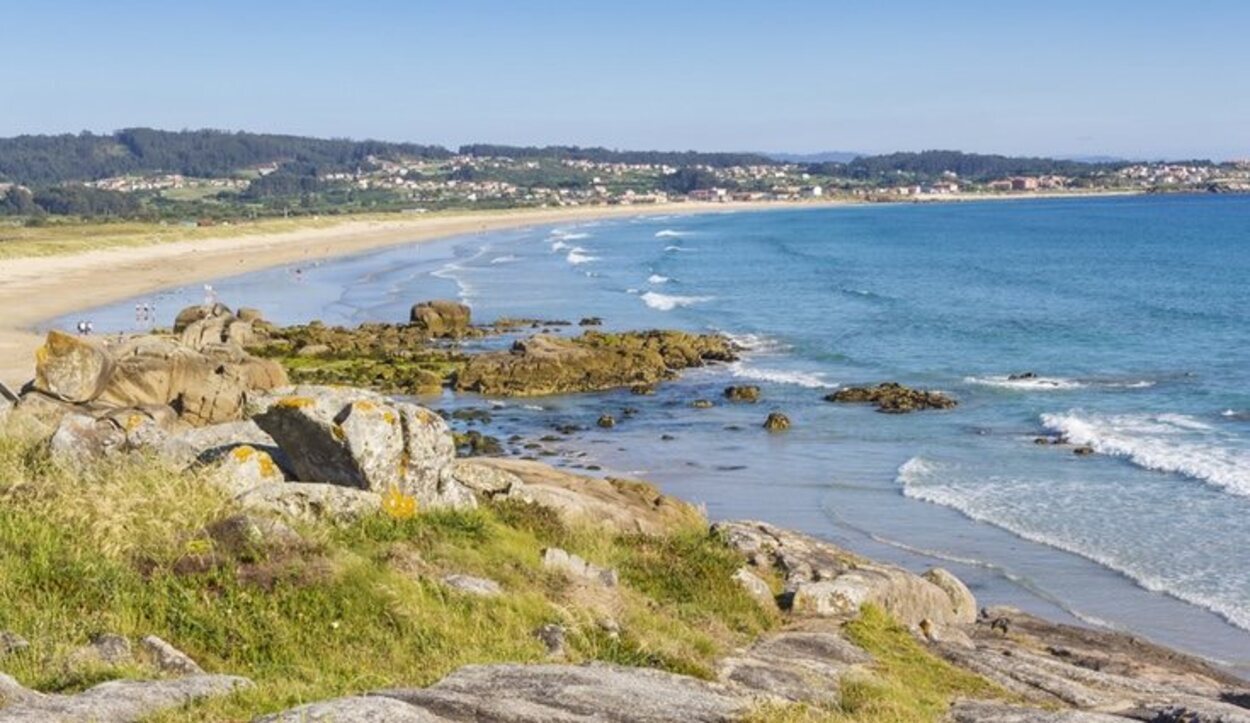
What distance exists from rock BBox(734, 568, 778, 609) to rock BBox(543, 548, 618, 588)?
1791mm

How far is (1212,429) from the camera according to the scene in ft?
120

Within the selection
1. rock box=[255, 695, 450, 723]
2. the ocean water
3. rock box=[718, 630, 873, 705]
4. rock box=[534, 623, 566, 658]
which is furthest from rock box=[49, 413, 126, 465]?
the ocean water

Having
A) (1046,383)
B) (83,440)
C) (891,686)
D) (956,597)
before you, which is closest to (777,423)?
(1046,383)

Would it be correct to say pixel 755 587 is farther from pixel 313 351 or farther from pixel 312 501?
pixel 313 351

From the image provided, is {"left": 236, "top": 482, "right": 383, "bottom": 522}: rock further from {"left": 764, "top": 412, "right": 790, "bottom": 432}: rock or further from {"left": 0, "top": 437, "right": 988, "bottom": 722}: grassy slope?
{"left": 764, "top": 412, "right": 790, "bottom": 432}: rock

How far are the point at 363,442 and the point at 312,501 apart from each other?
0.97 metres

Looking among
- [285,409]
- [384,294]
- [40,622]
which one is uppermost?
[285,409]

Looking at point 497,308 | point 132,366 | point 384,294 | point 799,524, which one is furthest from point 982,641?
point 384,294

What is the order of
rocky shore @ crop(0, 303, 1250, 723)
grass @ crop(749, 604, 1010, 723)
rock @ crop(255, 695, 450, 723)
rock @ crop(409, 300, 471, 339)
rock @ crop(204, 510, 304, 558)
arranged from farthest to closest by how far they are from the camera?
rock @ crop(409, 300, 471, 339) → rock @ crop(204, 510, 304, 558) → grass @ crop(749, 604, 1010, 723) → rocky shore @ crop(0, 303, 1250, 723) → rock @ crop(255, 695, 450, 723)

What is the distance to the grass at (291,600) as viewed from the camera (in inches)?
400

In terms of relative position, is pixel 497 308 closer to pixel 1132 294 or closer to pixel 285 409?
pixel 1132 294

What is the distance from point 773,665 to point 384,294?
74.2 metres

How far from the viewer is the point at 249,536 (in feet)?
38.7

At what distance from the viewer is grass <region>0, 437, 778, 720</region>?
33.3 ft
